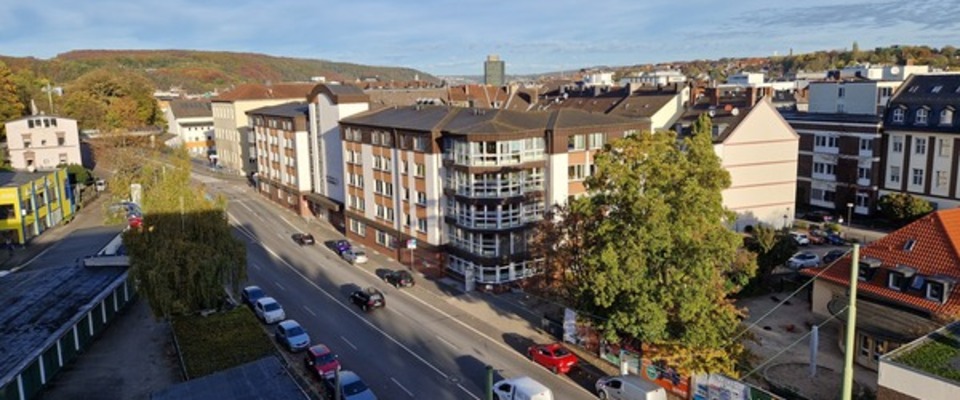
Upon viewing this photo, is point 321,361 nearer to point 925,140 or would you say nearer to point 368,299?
point 368,299

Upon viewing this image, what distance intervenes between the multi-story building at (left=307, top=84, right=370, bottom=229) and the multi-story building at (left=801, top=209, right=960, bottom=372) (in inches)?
1548

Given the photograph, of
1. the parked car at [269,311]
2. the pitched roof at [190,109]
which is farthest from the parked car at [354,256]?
the pitched roof at [190,109]

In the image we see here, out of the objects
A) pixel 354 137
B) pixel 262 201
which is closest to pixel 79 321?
pixel 354 137

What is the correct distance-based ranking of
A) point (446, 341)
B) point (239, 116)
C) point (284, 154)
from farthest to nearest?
point (239, 116), point (284, 154), point (446, 341)

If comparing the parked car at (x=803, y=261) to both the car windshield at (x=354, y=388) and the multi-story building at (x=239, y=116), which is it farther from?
the multi-story building at (x=239, y=116)

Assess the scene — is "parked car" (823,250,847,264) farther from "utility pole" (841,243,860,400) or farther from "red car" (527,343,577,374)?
"utility pole" (841,243,860,400)

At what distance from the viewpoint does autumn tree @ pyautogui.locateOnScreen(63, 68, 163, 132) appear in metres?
102

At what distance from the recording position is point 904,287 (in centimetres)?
3056

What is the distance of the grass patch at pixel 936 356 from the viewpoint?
20.8 meters

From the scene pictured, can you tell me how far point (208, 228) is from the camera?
3522 centimetres

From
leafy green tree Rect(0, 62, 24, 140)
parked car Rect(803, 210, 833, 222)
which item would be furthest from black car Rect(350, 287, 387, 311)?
leafy green tree Rect(0, 62, 24, 140)

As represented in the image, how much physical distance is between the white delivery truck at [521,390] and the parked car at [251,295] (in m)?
18.4

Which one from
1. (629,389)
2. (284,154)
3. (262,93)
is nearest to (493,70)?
(262,93)

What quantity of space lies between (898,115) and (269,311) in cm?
5134
